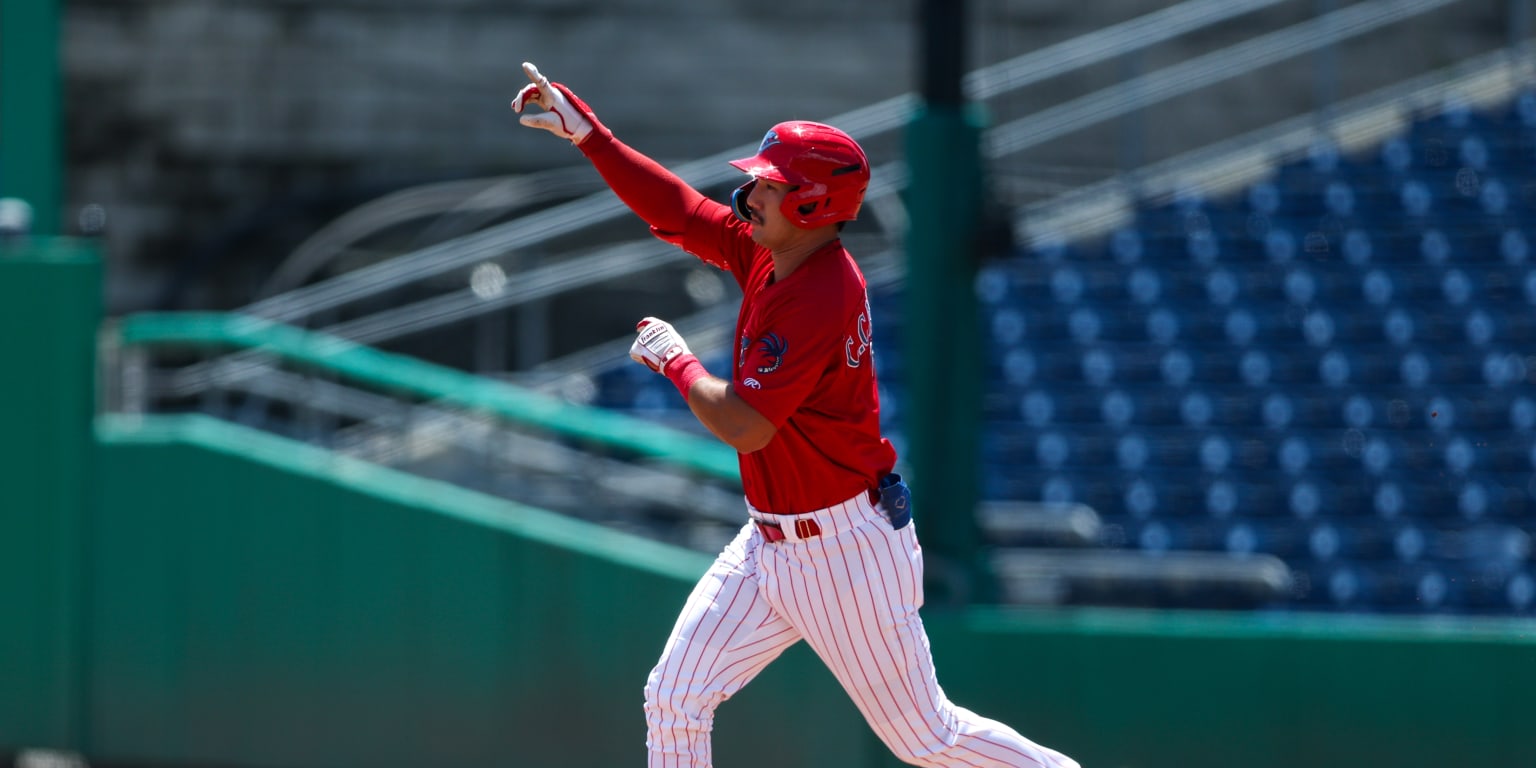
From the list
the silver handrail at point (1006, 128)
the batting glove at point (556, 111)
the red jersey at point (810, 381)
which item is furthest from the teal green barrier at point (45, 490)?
the red jersey at point (810, 381)

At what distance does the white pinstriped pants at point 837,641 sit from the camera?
3.61 meters

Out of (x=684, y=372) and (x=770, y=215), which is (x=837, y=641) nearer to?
(x=684, y=372)

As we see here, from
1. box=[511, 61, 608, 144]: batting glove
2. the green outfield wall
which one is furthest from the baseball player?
the green outfield wall

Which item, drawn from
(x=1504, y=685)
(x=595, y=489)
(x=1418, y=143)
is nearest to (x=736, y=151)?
(x=1418, y=143)

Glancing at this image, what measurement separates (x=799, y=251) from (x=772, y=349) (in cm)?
27

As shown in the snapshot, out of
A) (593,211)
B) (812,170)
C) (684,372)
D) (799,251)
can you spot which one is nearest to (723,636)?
(684,372)

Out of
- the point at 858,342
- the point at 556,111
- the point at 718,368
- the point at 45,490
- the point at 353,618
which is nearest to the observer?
the point at 858,342

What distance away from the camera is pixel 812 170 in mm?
3439

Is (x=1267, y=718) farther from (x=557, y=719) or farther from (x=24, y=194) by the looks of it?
(x=24, y=194)

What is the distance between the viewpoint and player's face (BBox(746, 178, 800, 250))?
346cm

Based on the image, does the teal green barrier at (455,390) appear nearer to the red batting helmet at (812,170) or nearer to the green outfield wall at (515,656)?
the green outfield wall at (515,656)

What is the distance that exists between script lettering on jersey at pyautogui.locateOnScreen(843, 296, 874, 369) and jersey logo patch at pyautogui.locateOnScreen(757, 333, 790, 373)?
0.17 m

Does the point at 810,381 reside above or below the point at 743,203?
below

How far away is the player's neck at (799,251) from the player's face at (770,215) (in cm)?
2
